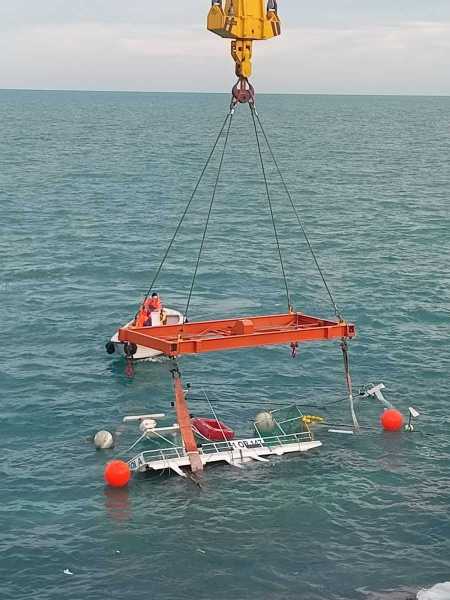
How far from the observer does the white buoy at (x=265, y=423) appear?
136ft

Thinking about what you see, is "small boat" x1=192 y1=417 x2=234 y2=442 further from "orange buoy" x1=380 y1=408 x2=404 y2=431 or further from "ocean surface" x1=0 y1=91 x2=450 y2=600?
"orange buoy" x1=380 y1=408 x2=404 y2=431

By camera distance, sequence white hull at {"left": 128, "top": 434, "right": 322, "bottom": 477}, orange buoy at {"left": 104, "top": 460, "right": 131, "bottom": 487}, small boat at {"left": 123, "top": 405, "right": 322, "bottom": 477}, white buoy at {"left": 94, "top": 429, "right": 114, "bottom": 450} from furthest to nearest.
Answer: white buoy at {"left": 94, "top": 429, "right": 114, "bottom": 450}
small boat at {"left": 123, "top": 405, "right": 322, "bottom": 477}
white hull at {"left": 128, "top": 434, "right": 322, "bottom": 477}
orange buoy at {"left": 104, "top": 460, "right": 131, "bottom": 487}

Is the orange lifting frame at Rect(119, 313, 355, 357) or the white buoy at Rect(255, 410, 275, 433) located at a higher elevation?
the orange lifting frame at Rect(119, 313, 355, 357)

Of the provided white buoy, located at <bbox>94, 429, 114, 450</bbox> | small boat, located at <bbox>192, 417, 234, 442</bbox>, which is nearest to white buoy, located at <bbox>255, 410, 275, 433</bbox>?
small boat, located at <bbox>192, 417, 234, 442</bbox>

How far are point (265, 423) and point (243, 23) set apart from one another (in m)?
18.1

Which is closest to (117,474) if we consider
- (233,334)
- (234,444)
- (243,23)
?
(234,444)

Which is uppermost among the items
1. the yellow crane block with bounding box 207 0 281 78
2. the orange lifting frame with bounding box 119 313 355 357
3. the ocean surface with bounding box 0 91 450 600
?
the yellow crane block with bounding box 207 0 281 78

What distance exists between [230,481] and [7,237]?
52907mm

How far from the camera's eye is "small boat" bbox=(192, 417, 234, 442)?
134ft

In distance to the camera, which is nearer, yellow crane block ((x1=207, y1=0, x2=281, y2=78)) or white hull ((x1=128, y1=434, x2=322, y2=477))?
yellow crane block ((x1=207, y1=0, x2=281, y2=78))

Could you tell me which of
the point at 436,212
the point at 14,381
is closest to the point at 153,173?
the point at 436,212

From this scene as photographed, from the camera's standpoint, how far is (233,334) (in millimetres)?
36656

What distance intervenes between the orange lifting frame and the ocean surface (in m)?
5.95

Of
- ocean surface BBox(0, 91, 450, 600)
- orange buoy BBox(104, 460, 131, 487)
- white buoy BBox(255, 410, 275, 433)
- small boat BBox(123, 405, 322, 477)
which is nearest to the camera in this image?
ocean surface BBox(0, 91, 450, 600)
